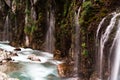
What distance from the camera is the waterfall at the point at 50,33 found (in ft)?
73.3

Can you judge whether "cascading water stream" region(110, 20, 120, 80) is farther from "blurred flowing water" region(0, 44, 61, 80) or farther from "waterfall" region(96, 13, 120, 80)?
"blurred flowing water" region(0, 44, 61, 80)

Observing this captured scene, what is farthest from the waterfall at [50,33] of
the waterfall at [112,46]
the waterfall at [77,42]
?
the waterfall at [112,46]

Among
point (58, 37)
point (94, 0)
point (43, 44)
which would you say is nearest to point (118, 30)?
point (94, 0)

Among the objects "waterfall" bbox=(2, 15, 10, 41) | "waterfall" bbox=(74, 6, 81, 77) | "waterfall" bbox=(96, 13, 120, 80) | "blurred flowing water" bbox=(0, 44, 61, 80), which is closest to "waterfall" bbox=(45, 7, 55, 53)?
"blurred flowing water" bbox=(0, 44, 61, 80)

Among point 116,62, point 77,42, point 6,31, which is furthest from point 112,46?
point 6,31

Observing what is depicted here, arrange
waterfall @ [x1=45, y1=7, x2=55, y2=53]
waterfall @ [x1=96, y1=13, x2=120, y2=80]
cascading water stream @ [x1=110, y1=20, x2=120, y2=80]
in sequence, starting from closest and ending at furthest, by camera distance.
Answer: cascading water stream @ [x1=110, y1=20, x2=120, y2=80]
waterfall @ [x1=96, y1=13, x2=120, y2=80]
waterfall @ [x1=45, y1=7, x2=55, y2=53]

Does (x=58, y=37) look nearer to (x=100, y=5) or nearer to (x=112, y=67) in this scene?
(x=100, y=5)

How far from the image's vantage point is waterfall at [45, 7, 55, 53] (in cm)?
2233

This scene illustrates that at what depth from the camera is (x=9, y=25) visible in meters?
32.2

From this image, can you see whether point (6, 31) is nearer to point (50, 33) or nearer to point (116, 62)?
point (50, 33)

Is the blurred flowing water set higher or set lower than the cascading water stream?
lower

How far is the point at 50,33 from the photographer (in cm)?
2305

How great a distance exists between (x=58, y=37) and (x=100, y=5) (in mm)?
6906

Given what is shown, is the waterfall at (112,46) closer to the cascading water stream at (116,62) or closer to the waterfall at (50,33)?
the cascading water stream at (116,62)
